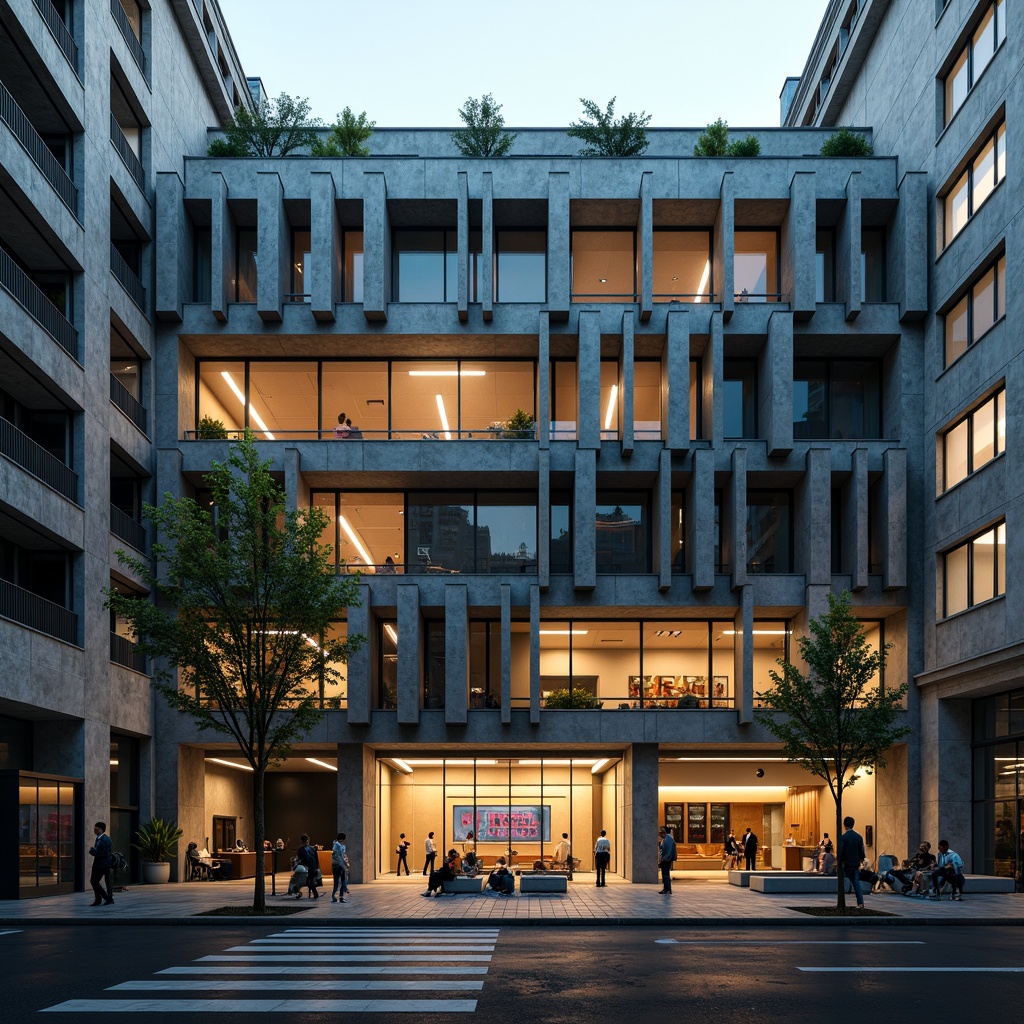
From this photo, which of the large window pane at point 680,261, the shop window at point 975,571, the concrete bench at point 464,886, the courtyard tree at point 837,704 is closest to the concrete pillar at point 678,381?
the large window pane at point 680,261

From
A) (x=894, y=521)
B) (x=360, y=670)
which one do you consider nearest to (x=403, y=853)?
(x=360, y=670)

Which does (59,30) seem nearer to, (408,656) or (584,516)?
(408,656)

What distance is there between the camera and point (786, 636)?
3706 centimetres

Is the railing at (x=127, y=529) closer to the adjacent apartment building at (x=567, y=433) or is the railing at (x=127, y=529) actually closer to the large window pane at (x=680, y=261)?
the adjacent apartment building at (x=567, y=433)

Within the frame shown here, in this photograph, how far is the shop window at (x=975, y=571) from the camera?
1162 inches

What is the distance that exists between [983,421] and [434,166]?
19133mm

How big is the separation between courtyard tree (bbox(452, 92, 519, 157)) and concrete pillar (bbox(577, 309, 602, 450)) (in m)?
7.34

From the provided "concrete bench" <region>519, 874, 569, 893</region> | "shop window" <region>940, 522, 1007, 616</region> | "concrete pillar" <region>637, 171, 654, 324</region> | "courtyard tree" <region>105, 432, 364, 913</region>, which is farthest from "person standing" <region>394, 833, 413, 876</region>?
"concrete pillar" <region>637, 171, 654, 324</region>

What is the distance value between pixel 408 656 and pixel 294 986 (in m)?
21.4

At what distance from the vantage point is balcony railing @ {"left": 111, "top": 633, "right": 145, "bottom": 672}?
33312 mm

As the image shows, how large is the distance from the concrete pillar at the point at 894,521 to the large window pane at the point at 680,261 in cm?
906

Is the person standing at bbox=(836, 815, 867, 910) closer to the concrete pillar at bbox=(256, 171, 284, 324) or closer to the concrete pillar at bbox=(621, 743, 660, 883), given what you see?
the concrete pillar at bbox=(621, 743, 660, 883)

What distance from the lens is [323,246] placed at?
119ft

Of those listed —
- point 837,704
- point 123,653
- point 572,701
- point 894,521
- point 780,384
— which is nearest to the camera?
point 837,704
